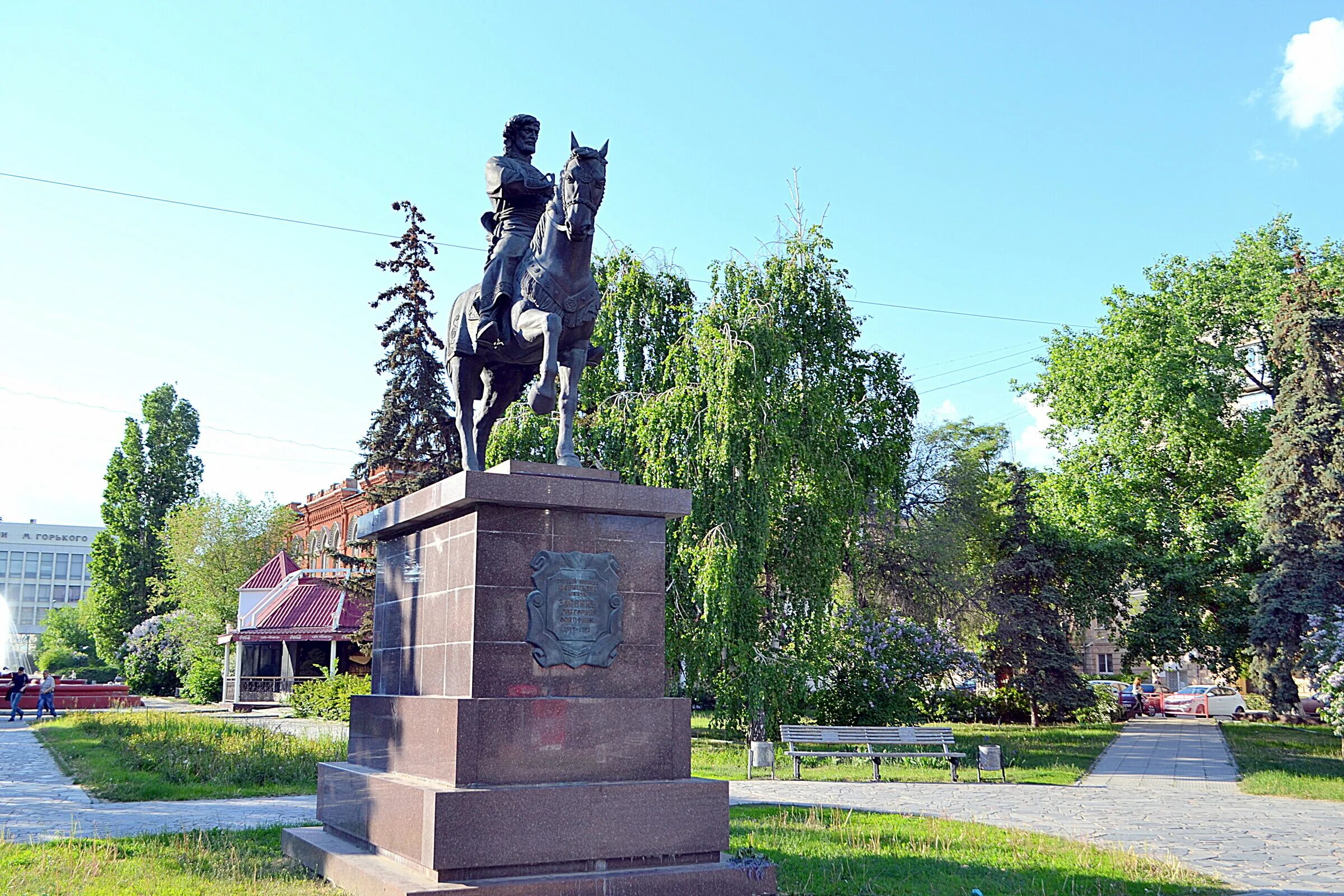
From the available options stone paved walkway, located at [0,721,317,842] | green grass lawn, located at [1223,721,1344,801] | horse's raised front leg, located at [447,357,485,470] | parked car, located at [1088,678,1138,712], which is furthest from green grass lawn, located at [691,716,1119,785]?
parked car, located at [1088,678,1138,712]

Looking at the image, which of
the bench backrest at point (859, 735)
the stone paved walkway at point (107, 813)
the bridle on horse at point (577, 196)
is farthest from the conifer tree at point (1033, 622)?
the bridle on horse at point (577, 196)

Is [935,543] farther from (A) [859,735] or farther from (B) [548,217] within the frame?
(B) [548,217]

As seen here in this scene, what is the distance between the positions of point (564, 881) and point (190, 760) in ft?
39.3

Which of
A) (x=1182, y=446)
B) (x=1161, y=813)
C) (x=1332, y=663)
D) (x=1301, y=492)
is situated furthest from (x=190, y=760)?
(x=1182, y=446)

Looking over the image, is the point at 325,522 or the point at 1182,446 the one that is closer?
the point at 1182,446

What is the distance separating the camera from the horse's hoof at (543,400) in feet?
27.6

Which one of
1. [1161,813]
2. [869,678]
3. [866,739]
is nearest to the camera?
[1161,813]

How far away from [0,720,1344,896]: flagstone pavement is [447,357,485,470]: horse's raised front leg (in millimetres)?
4780

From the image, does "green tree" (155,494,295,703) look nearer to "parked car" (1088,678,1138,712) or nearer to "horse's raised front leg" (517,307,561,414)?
"parked car" (1088,678,1138,712)

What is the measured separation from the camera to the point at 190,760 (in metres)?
16.5

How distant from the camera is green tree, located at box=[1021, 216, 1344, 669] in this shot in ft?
101

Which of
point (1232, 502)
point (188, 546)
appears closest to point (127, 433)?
point (188, 546)

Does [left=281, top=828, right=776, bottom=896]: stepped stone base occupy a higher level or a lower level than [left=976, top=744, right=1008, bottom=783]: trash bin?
higher

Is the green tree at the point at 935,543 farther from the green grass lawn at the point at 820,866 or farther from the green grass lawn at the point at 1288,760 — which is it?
the green grass lawn at the point at 820,866
